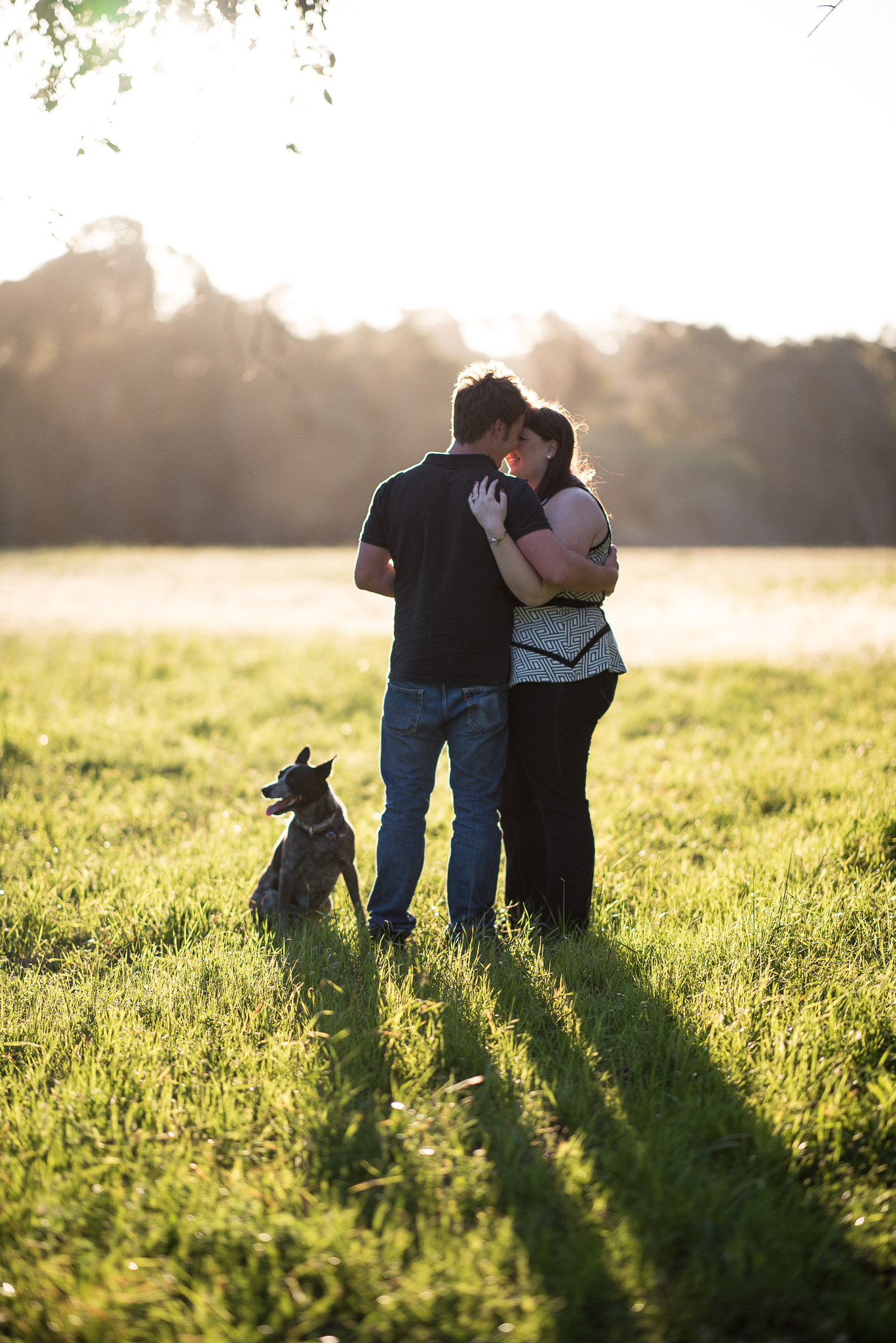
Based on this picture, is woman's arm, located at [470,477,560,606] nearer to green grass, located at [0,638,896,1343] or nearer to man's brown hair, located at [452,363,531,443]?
man's brown hair, located at [452,363,531,443]

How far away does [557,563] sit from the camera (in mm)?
3881

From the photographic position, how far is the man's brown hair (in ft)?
13.0

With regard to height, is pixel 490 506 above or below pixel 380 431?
below

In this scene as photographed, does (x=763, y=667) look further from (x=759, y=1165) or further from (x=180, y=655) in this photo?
(x=759, y=1165)

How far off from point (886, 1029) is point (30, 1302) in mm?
3098

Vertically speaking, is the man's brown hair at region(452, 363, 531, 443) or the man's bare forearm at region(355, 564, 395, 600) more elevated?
the man's brown hair at region(452, 363, 531, 443)

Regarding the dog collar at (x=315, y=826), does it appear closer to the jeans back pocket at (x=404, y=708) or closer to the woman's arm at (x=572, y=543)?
the jeans back pocket at (x=404, y=708)

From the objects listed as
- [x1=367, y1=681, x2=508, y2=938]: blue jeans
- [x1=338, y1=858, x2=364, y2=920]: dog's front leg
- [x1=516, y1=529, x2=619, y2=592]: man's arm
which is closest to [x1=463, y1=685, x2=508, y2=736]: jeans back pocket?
[x1=367, y1=681, x2=508, y2=938]: blue jeans

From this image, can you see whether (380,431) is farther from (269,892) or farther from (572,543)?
(572,543)

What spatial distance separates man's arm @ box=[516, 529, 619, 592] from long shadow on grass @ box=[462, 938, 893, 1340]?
181cm

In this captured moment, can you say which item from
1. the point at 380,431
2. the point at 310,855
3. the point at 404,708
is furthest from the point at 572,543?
the point at 380,431

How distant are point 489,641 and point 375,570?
67 centimetres

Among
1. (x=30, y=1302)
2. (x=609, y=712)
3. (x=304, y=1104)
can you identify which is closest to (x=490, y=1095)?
(x=304, y=1104)

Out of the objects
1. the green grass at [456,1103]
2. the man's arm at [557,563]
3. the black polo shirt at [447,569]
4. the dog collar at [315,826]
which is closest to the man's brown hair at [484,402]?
the black polo shirt at [447,569]
